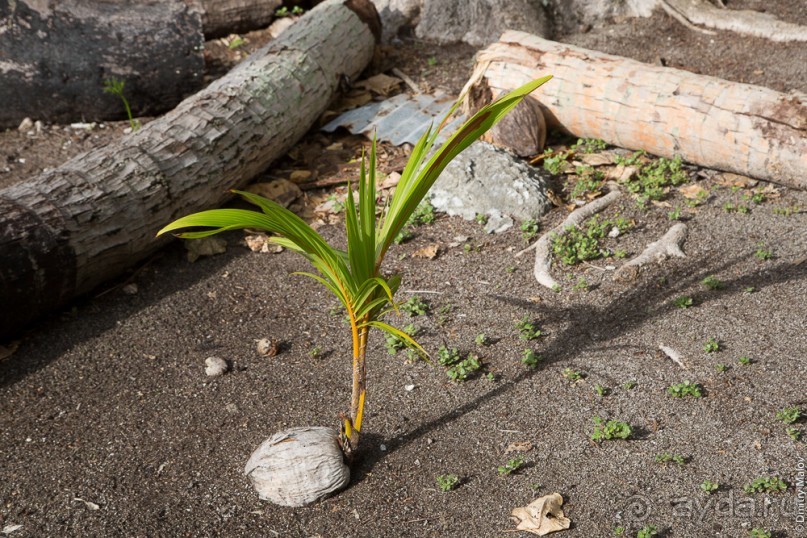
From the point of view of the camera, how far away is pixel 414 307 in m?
3.86

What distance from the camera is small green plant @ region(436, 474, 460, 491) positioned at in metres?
2.90

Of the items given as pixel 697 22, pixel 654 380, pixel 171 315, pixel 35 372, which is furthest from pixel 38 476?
pixel 697 22

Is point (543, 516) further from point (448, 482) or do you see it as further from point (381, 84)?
point (381, 84)

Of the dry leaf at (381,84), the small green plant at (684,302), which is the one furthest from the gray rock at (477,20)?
the small green plant at (684,302)

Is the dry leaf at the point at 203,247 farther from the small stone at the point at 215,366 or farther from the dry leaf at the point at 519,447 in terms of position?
the dry leaf at the point at 519,447

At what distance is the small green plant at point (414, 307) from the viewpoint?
12.6 ft

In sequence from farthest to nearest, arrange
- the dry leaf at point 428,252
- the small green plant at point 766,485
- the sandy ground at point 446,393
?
the dry leaf at point 428,252
the sandy ground at point 446,393
the small green plant at point 766,485

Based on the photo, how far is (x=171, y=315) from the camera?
4.07 meters

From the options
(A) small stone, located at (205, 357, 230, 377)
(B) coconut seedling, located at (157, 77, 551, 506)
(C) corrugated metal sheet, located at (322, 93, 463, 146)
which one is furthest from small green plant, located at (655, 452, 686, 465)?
(C) corrugated metal sheet, located at (322, 93, 463, 146)

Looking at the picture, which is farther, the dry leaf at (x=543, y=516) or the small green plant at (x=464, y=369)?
the small green plant at (x=464, y=369)

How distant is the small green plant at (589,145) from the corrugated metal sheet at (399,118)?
32.6 inches

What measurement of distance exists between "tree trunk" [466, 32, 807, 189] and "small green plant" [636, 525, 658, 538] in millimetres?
2604

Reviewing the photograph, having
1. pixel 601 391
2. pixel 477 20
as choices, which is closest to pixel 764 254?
pixel 601 391

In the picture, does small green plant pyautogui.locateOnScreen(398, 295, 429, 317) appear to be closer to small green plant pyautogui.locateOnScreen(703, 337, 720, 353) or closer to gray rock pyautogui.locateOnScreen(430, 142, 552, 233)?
gray rock pyautogui.locateOnScreen(430, 142, 552, 233)
